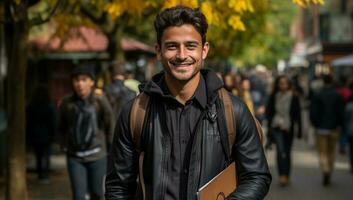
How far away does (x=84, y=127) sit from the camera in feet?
23.8

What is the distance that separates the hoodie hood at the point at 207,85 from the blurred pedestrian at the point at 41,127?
364 inches

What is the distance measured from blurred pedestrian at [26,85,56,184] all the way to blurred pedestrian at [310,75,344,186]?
180 inches

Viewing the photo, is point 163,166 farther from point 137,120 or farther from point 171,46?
point 171,46

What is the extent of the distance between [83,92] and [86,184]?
3.04 ft

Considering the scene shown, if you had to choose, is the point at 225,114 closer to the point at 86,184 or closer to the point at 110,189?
the point at 110,189

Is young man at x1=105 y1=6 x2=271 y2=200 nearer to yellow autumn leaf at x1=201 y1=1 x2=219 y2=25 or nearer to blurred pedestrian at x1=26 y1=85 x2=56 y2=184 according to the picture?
yellow autumn leaf at x1=201 y1=1 x2=219 y2=25

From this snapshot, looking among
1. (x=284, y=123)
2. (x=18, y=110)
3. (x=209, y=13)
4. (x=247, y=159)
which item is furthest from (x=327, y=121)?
(x=247, y=159)

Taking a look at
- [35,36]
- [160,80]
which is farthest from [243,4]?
[35,36]

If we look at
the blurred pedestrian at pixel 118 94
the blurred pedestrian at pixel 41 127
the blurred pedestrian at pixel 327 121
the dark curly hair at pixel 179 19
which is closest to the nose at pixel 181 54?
the dark curly hair at pixel 179 19

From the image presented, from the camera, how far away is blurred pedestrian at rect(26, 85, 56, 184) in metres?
12.4

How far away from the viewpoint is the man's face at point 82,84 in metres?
7.20

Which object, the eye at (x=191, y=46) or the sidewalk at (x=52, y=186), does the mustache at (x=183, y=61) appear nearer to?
the eye at (x=191, y=46)

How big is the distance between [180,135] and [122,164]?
316 mm

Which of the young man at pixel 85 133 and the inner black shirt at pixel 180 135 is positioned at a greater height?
the inner black shirt at pixel 180 135
